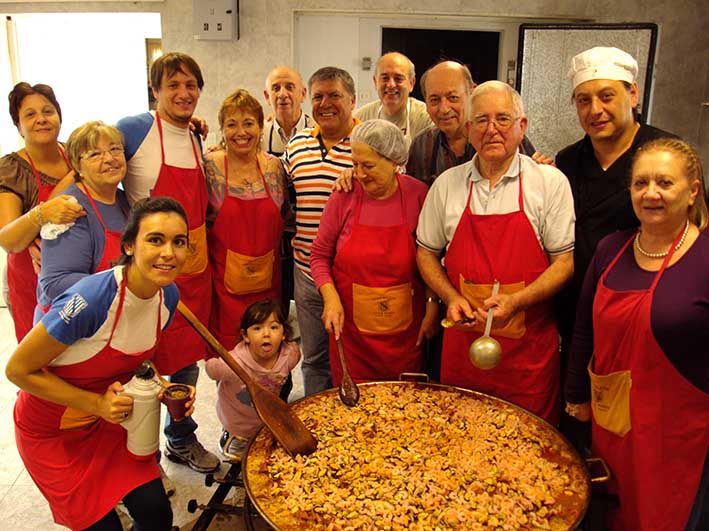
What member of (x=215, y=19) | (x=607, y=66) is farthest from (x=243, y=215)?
(x=215, y=19)

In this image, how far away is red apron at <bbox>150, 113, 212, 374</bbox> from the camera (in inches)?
92.5

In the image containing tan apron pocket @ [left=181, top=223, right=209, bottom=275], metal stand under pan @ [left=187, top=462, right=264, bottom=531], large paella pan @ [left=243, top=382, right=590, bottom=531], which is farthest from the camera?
tan apron pocket @ [left=181, top=223, right=209, bottom=275]

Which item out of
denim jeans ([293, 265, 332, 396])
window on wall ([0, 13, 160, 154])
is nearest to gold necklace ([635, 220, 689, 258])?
denim jeans ([293, 265, 332, 396])

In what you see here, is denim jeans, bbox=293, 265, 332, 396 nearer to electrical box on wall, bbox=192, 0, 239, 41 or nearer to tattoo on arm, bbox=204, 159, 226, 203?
tattoo on arm, bbox=204, 159, 226, 203

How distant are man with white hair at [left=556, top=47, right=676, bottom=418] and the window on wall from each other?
17.1ft

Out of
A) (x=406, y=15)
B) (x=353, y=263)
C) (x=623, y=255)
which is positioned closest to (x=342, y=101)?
(x=353, y=263)

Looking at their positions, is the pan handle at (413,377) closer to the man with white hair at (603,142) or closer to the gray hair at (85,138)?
the man with white hair at (603,142)

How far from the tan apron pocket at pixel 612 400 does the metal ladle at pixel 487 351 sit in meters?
0.27

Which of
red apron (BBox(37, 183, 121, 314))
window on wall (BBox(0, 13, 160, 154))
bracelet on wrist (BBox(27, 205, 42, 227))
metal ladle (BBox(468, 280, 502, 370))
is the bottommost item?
metal ladle (BBox(468, 280, 502, 370))

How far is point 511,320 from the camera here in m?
1.98

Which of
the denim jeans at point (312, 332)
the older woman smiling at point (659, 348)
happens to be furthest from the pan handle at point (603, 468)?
the denim jeans at point (312, 332)

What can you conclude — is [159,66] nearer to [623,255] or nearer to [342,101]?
[342,101]

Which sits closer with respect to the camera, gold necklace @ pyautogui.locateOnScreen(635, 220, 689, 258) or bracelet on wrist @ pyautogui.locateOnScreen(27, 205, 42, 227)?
gold necklace @ pyautogui.locateOnScreen(635, 220, 689, 258)

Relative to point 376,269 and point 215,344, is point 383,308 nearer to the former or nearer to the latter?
point 376,269
